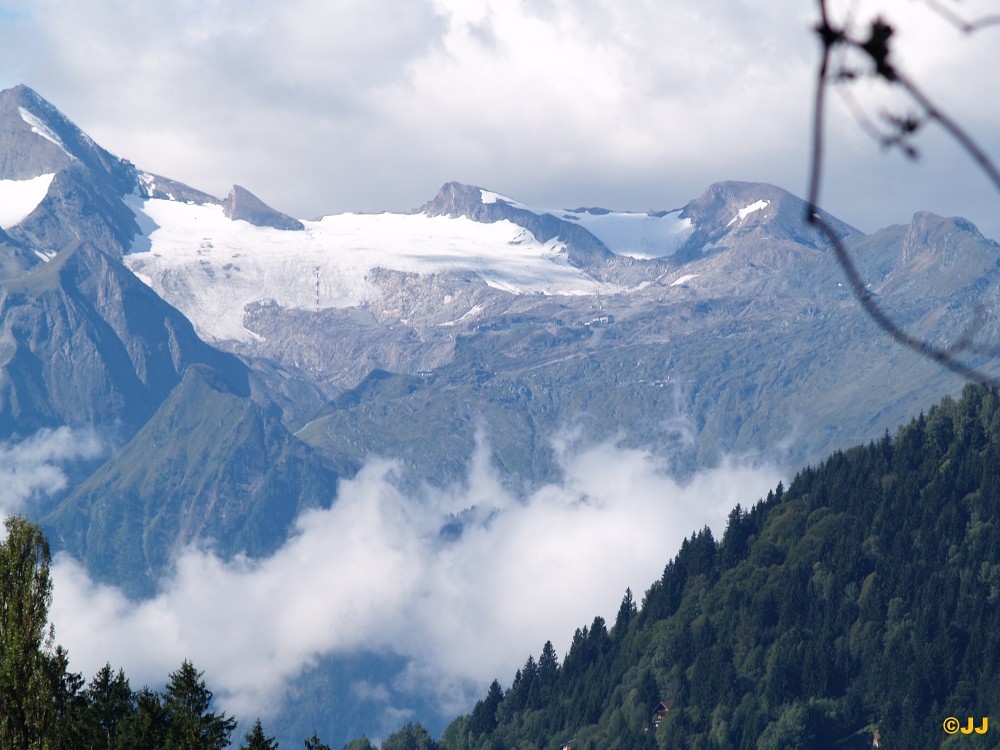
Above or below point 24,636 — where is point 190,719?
above

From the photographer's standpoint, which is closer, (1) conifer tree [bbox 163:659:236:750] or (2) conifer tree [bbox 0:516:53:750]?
(2) conifer tree [bbox 0:516:53:750]

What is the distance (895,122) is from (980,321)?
2.86 meters

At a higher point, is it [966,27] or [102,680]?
[102,680]

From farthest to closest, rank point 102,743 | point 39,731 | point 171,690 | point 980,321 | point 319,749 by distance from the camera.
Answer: point 171,690 → point 319,749 → point 102,743 → point 39,731 → point 980,321

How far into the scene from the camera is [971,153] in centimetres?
1273

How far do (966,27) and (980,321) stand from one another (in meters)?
3.20

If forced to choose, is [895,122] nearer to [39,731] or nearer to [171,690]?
[39,731]

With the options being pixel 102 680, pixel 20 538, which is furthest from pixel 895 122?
pixel 102 680

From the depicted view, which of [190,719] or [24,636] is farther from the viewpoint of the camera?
[190,719]

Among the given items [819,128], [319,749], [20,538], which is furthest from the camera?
[319,749]

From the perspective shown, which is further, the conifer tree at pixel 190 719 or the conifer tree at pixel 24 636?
the conifer tree at pixel 190 719

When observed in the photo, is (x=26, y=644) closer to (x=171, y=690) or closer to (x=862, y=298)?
(x=171, y=690)

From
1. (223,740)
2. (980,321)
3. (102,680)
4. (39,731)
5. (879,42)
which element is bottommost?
(980,321)

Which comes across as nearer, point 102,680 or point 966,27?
→ point 966,27
